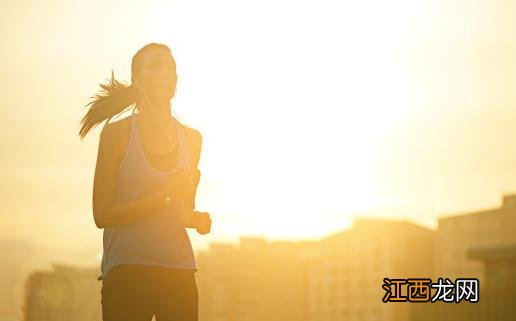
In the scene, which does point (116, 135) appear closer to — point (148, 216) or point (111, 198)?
point (111, 198)

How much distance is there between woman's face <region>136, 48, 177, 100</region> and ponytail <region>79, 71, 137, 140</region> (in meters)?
0.17

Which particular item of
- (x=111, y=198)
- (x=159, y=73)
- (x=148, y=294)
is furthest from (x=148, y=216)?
(x=159, y=73)

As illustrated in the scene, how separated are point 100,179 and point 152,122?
1.65 feet

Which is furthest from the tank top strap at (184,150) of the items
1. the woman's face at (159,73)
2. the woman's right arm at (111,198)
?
the woman's right arm at (111,198)

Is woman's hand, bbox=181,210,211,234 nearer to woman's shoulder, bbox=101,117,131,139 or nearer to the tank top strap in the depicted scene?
the tank top strap

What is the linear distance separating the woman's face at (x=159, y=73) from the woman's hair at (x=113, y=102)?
0.20 ft

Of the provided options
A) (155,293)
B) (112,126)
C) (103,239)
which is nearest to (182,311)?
(155,293)

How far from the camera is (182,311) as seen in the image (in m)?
6.15

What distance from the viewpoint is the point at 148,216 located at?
20.0ft

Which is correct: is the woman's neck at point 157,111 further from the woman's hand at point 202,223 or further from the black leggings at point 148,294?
the black leggings at point 148,294

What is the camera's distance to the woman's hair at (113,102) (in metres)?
6.50

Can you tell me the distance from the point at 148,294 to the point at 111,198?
0.53 metres

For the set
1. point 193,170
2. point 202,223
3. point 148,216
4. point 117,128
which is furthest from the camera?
point 193,170

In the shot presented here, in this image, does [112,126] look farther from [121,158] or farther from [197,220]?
[197,220]
